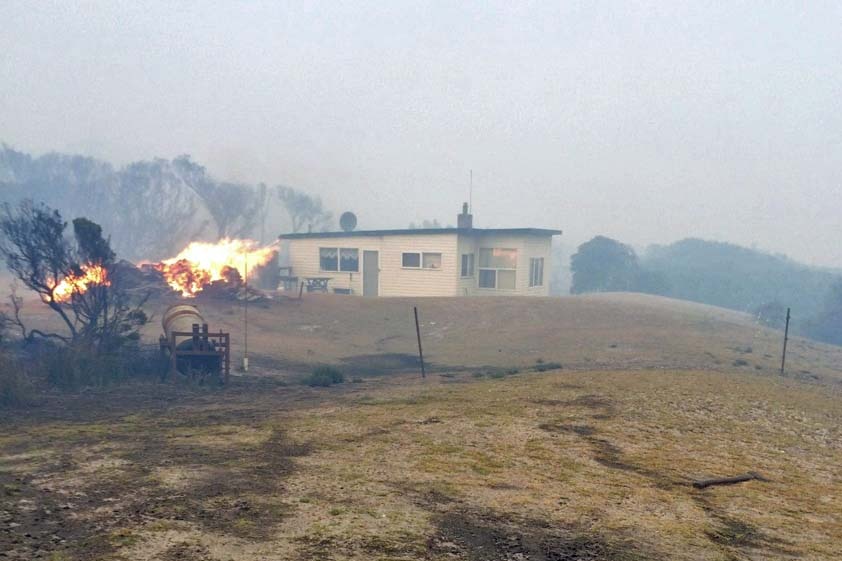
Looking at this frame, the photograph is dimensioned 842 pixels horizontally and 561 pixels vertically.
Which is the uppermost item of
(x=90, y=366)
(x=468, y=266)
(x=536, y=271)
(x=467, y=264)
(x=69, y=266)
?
(x=467, y=264)

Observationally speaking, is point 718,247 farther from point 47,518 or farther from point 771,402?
point 47,518

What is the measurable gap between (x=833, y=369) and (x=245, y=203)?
7582 centimetres

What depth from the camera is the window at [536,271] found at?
4422cm

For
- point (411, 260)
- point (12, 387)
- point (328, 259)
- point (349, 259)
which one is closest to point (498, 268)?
point (411, 260)

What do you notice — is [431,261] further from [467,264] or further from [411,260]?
[467,264]

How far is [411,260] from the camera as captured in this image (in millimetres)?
43438

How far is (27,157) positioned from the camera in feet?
341

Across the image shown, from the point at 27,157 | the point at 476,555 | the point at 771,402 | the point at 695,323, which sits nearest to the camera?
the point at 476,555

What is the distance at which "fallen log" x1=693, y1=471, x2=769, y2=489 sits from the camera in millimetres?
9977

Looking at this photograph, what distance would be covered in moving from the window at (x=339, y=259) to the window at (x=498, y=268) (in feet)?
28.9

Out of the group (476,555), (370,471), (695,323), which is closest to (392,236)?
(695,323)

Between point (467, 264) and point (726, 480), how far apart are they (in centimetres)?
3381

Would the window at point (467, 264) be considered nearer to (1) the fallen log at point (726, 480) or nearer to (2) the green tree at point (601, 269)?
(2) the green tree at point (601, 269)

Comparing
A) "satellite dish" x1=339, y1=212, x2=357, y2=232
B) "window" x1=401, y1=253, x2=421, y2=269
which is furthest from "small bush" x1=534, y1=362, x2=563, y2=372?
"satellite dish" x1=339, y1=212, x2=357, y2=232
